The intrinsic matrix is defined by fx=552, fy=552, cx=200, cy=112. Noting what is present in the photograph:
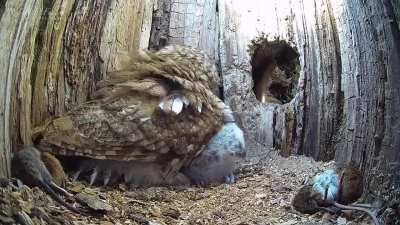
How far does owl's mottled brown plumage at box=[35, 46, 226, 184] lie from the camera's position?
2.57 m

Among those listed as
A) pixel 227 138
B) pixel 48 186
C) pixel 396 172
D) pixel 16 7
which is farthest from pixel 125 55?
pixel 396 172

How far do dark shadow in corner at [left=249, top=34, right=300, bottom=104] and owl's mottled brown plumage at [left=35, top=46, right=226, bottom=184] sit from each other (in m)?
0.71

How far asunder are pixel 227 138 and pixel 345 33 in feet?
3.00

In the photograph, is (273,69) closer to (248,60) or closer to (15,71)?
(248,60)

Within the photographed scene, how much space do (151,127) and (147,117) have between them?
53 millimetres

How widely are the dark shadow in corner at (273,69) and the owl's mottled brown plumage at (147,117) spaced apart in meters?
0.71

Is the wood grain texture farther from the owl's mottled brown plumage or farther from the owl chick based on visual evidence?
the owl chick

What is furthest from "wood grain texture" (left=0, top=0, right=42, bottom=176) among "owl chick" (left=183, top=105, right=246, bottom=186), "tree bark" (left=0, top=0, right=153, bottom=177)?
"owl chick" (left=183, top=105, right=246, bottom=186)

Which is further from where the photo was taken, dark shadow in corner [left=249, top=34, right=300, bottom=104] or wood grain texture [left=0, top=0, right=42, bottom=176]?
dark shadow in corner [left=249, top=34, right=300, bottom=104]

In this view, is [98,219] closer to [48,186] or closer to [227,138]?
[48,186]

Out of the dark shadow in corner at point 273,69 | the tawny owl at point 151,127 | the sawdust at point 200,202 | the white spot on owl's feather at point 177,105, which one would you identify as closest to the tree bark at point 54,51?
the tawny owl at point 151,127

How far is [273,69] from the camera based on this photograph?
409cm

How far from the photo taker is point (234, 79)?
3.58 metres

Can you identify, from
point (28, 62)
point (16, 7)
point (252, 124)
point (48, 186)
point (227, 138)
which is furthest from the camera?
point (252, 124)
